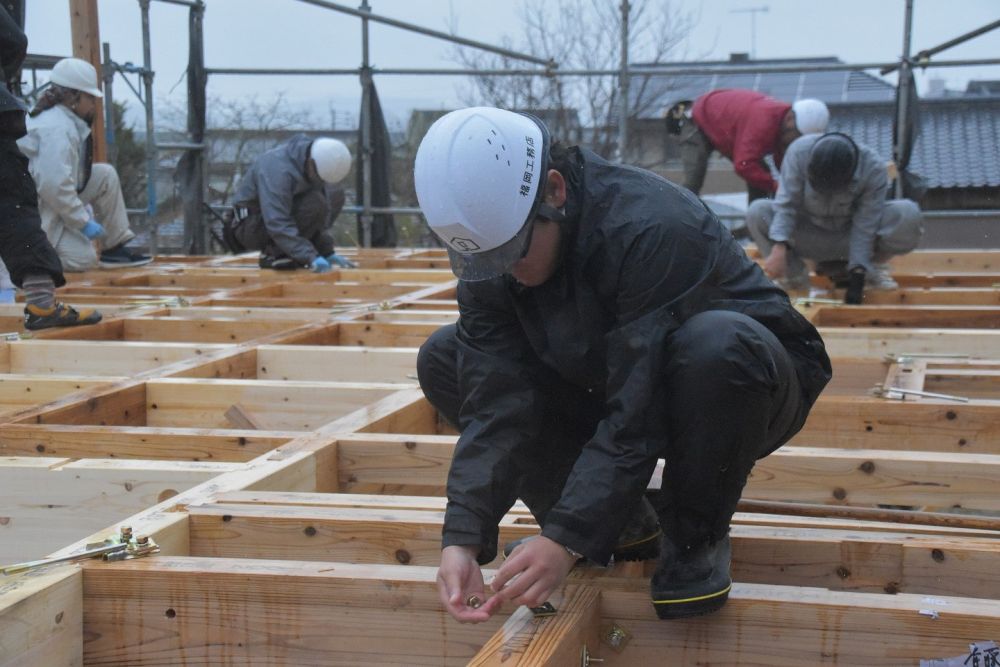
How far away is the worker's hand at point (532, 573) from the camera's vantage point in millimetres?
1624

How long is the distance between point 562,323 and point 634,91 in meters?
17.5

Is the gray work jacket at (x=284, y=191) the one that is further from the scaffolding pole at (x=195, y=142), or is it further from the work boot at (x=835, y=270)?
the work boot at (x=835, y=270)

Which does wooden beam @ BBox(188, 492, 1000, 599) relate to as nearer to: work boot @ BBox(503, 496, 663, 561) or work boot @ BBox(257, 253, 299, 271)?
work boot @ BBox(503, 496, 663, 561)

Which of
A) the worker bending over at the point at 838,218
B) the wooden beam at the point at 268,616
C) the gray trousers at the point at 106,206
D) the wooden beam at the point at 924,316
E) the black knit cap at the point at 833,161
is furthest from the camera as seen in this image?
the gray trousers at the point at 106,206

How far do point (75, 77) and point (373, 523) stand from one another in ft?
15.9

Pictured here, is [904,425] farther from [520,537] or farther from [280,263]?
[280,263]

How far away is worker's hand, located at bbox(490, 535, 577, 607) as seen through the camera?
162 centimetres

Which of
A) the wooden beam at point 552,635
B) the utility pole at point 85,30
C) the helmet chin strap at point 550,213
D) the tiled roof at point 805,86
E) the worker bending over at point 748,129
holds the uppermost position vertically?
the tiled roof at point 805,86

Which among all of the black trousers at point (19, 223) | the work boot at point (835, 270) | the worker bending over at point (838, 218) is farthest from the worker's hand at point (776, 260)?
the black trousers at point (19, 223)

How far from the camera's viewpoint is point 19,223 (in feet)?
14.5

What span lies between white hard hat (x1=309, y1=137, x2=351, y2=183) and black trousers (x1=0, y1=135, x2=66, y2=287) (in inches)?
107

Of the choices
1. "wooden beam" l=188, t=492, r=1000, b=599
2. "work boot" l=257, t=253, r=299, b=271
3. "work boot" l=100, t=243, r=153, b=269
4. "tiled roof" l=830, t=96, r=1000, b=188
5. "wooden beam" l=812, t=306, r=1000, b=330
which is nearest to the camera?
"wooden beam" l=188, t=492, r=1000, b=599

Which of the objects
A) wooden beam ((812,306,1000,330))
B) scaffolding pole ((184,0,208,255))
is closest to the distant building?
scaffolding pole ((184,0,208,255))

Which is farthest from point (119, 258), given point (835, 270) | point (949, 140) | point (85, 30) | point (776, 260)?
point (949, 140)
